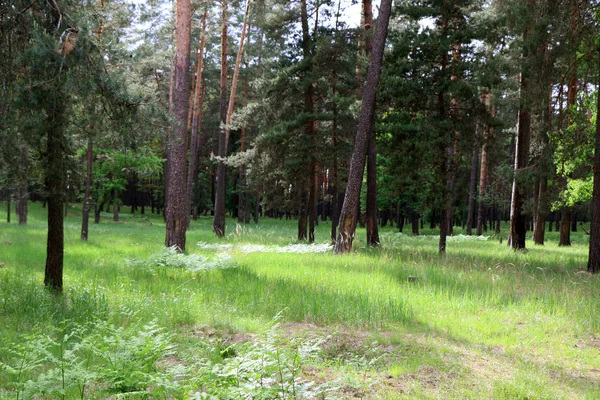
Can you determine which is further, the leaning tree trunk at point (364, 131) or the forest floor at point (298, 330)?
the leaning tree trunk at point (364, 131)

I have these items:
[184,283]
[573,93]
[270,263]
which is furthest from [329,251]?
[573,93]

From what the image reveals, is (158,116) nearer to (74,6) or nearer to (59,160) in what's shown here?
(59,160)

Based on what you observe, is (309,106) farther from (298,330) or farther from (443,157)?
(298,330)

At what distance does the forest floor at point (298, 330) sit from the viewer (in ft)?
11.1

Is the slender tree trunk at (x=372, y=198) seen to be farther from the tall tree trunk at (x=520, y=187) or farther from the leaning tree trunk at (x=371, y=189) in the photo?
the tall tree trunk at (x=520, y=187)

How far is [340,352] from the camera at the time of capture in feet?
15.4

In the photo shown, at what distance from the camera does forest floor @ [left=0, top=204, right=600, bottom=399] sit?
3.38 meters

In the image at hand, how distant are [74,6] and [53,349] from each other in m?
5.11

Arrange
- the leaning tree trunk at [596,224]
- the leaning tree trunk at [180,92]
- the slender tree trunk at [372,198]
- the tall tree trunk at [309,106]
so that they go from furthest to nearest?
1. the tall tree trunk at [309,106]
2. the slender tree trunk at [372,198]
3. the leaning tree trunk at [180,92]
4. the leaning tree trunk at [596,224]

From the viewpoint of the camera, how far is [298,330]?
5.38 metres

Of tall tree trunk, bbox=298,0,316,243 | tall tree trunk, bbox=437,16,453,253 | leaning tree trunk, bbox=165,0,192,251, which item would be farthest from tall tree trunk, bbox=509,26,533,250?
leaning tree trunk, bbox=165,0,192,251

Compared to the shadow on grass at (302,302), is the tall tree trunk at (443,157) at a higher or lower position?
higher

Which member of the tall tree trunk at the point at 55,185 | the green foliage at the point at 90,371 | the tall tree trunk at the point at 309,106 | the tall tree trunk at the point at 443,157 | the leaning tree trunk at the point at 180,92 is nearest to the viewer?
the green foliage at the point at 90,371

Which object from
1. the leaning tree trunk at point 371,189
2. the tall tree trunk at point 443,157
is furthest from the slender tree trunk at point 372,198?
the tall tree trunk at point 443,157
